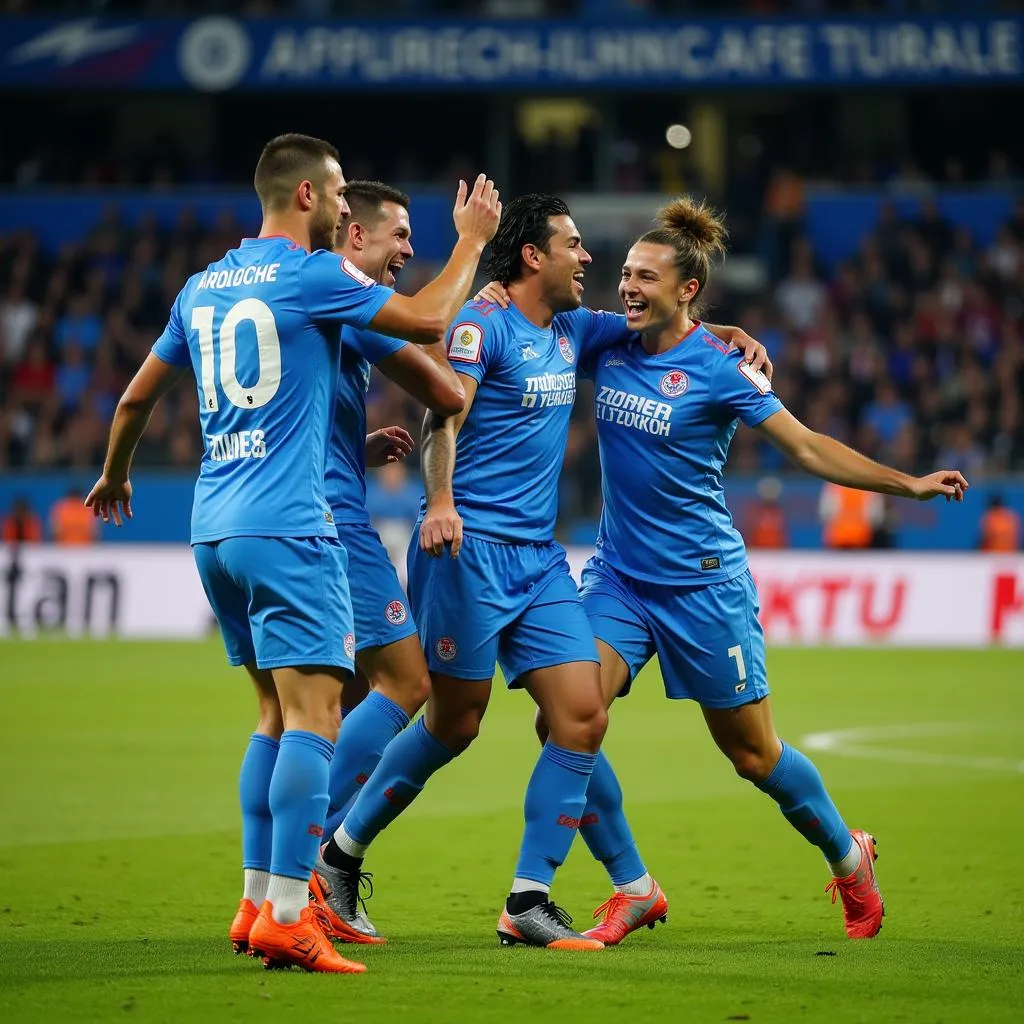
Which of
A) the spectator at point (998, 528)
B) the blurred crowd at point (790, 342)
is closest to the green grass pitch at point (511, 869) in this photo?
the spectator at point (998, 528)

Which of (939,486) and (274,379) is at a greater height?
(274,379)

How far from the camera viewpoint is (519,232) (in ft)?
20.8

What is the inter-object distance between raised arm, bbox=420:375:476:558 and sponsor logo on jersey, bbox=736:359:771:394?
1.01 m

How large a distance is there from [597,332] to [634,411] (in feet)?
1.28

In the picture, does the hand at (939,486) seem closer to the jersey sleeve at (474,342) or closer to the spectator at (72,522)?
the jersey sleeve at (474,342)

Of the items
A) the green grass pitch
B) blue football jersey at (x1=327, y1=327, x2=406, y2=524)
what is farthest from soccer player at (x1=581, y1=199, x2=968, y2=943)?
blue football jersey at (x1=327, y1=327, x2=406, y2=524)

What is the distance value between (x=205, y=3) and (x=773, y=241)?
10.4m

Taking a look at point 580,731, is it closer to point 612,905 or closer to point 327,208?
point 612,905

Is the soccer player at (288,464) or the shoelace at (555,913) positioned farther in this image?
the shoelace at (555,913)

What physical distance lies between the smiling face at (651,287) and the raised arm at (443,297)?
87 cm

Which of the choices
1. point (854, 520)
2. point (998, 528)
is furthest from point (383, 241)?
point (998, 528)

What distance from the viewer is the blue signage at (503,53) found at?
27.4m

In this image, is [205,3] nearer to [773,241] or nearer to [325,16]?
[325,16]

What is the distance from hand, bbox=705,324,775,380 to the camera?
649 cm
